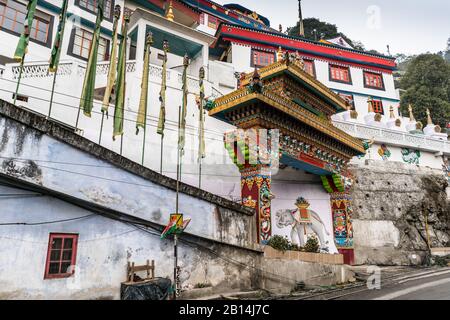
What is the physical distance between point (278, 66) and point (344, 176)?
6474mm

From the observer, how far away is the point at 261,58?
26.9 m

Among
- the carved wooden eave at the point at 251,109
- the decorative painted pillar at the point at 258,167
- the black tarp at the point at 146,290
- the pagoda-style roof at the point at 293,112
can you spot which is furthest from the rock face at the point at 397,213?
the black tarp at the point at 146,290

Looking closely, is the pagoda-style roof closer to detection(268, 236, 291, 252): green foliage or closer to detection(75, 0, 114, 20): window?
detection(268, 236, 291, 252): green foliage

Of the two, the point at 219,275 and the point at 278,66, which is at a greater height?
the point at 278,66

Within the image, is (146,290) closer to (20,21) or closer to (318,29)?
(20,21)

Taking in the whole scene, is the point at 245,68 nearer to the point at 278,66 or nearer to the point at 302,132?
the point at 278,66

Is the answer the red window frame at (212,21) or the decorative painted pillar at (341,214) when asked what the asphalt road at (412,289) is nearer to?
the decorative painted pillar at (341,214)

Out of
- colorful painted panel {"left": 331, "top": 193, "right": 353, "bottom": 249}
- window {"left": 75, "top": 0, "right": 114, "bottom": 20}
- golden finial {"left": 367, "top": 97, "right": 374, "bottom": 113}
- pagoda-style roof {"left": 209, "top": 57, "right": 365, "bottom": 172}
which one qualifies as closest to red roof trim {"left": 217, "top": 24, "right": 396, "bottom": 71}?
golden finial {"left": 367, "top": 97, "right": 374, "bottom": 113}

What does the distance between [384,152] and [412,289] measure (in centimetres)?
1332

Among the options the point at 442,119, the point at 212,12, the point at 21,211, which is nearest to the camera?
the point at 21,211

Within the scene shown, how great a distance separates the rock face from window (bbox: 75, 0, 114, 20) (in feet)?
62.7

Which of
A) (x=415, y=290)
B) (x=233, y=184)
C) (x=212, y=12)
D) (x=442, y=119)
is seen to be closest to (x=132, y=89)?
(x=233, y=184)

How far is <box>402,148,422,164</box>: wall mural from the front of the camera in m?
23.0
